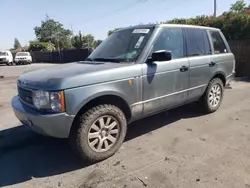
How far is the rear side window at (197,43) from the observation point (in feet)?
14.7

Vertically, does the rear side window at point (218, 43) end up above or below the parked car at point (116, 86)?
above

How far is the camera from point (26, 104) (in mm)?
3322

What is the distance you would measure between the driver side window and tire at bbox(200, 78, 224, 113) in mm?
1183

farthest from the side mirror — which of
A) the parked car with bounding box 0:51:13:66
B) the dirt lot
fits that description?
the parked car with bounding box 0:51:13:66

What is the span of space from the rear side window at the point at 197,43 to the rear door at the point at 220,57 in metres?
0.21

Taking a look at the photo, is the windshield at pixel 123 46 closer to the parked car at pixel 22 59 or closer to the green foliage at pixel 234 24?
the green foliage at pixel 234 24

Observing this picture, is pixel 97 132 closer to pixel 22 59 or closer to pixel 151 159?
pixel 151 159

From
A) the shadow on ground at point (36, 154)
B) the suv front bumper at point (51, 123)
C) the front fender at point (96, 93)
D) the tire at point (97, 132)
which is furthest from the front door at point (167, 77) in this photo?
the suv front bumper at point (51, 123)

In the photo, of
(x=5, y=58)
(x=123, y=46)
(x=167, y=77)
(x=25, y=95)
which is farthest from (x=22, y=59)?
(x=167, y=77)

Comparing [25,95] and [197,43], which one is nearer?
[25,95]

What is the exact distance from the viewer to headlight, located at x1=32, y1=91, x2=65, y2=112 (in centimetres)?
283

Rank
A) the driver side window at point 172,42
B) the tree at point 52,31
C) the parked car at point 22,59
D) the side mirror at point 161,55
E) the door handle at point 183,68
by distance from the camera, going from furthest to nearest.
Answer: the tree at point 52,31
the parked car at point 22,59
the door handle at point 183,68
the driver side window at point 172,42
the side mirror at point 161,55

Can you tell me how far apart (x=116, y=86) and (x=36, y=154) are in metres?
1.66

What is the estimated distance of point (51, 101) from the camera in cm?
285
